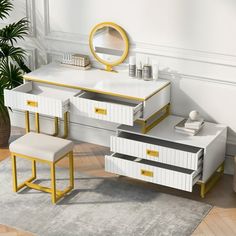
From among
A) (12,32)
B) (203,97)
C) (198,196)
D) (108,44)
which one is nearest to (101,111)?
(108,44)

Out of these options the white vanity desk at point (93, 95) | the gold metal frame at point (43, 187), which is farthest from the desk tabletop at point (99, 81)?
the gold metal frame at point (43, 187)

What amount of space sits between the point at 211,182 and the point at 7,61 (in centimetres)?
189

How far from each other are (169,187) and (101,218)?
2.23ft

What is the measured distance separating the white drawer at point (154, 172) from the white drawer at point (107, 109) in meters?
0.31

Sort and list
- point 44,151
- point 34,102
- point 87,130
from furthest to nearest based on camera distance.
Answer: point 87,130 → point 34,102 → point 44,151

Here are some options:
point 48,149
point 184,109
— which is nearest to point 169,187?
point 184,109

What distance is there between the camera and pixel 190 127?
454cm

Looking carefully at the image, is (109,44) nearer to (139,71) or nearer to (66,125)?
(139,71)

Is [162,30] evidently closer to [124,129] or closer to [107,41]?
[107,41]

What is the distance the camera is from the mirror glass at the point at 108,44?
16.1ft

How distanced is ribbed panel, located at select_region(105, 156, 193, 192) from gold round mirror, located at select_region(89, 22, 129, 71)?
2.82 ft

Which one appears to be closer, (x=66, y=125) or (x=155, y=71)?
(x=155, y=71)

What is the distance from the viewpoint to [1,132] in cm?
522

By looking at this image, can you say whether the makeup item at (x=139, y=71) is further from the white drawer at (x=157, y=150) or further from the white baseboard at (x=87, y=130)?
the white baseboard at (x=87, y=130)
